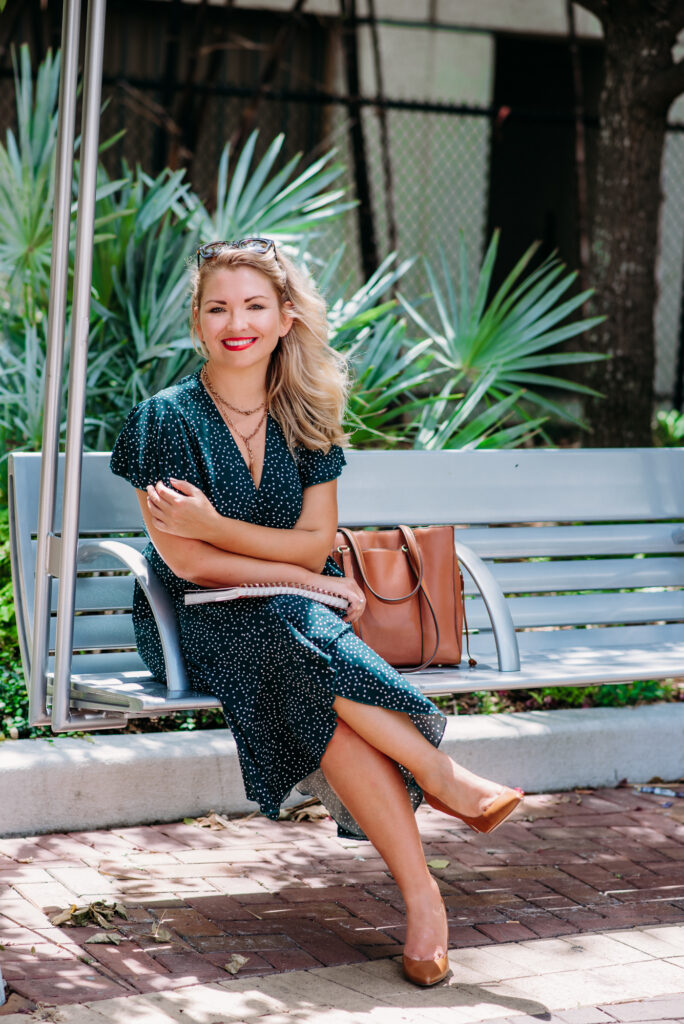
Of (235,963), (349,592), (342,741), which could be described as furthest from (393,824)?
(349,592)

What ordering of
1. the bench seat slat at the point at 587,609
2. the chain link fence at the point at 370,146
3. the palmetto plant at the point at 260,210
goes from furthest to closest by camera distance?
the chain link fence at the point at 370,146
the palmetto plant at the point at 260,210
the bench seat slat at the point at 587,609

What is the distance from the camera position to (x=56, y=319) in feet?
9.70

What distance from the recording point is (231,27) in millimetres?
9820

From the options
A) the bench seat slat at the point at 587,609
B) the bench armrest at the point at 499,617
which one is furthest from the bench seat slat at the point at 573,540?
the bench armrest at the point at 499,617

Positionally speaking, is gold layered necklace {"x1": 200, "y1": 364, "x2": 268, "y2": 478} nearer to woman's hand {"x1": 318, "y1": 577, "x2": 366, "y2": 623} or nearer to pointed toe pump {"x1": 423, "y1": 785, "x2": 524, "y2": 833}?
woman's hand {"x1": 318, "y1": 577, "x2": 366, "y2": 623}

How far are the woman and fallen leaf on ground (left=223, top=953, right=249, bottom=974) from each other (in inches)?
13.8

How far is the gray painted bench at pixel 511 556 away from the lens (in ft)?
11.4

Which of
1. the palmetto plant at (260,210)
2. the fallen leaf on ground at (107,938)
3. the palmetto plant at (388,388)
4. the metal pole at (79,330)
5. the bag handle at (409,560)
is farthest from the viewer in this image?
the palmetto plant at (260,210)

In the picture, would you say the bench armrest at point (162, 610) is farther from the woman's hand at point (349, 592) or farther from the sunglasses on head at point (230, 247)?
the sunglasses on head at point (230, 247)

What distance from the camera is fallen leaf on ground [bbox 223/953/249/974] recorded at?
2979mm

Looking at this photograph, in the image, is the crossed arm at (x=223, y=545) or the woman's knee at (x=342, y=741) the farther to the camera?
the crossed arm at (x=223, y=545)

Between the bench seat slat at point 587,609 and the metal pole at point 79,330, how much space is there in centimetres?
145

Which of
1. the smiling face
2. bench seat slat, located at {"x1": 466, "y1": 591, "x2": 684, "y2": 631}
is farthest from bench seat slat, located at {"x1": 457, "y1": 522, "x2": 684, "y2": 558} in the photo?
the smiling face

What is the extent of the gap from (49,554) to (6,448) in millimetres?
1725
